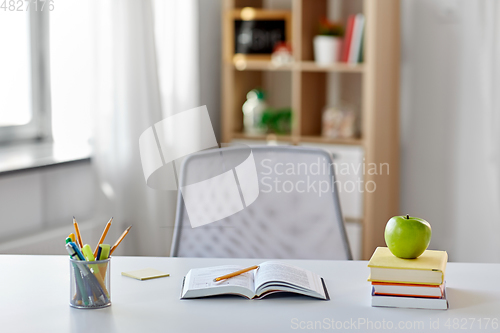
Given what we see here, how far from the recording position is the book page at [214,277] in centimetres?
102

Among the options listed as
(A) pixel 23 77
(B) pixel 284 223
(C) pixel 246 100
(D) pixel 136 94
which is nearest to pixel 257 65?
(C) pixel 246 100

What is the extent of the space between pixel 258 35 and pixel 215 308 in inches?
82.4

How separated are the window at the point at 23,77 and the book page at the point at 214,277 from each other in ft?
4.60

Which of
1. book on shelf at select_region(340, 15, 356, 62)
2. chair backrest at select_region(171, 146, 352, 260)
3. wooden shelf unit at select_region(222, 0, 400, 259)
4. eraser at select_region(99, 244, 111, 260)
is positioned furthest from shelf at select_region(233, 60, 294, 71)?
eraser at select_region(99, 244, 111, 260)

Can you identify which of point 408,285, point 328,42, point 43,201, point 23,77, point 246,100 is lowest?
point 43,201

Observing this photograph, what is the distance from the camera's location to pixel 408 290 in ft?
3.18

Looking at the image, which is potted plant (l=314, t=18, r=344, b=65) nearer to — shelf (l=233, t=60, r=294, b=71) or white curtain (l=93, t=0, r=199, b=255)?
shelf (l=233, t=60, r=294, b=71)

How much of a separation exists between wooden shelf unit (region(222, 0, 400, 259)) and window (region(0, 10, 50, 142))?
874mm

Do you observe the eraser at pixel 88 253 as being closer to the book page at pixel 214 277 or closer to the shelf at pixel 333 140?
the book page at pixel 214 277

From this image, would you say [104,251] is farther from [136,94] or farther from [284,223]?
[136,94]

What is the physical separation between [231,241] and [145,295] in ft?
1.82

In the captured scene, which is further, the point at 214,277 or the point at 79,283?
the point at 214,277

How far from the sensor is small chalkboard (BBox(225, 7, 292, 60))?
2.85 m

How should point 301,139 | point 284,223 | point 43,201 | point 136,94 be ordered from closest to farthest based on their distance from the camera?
point 284,223
point 43,201
point 136,94
point 301,139
